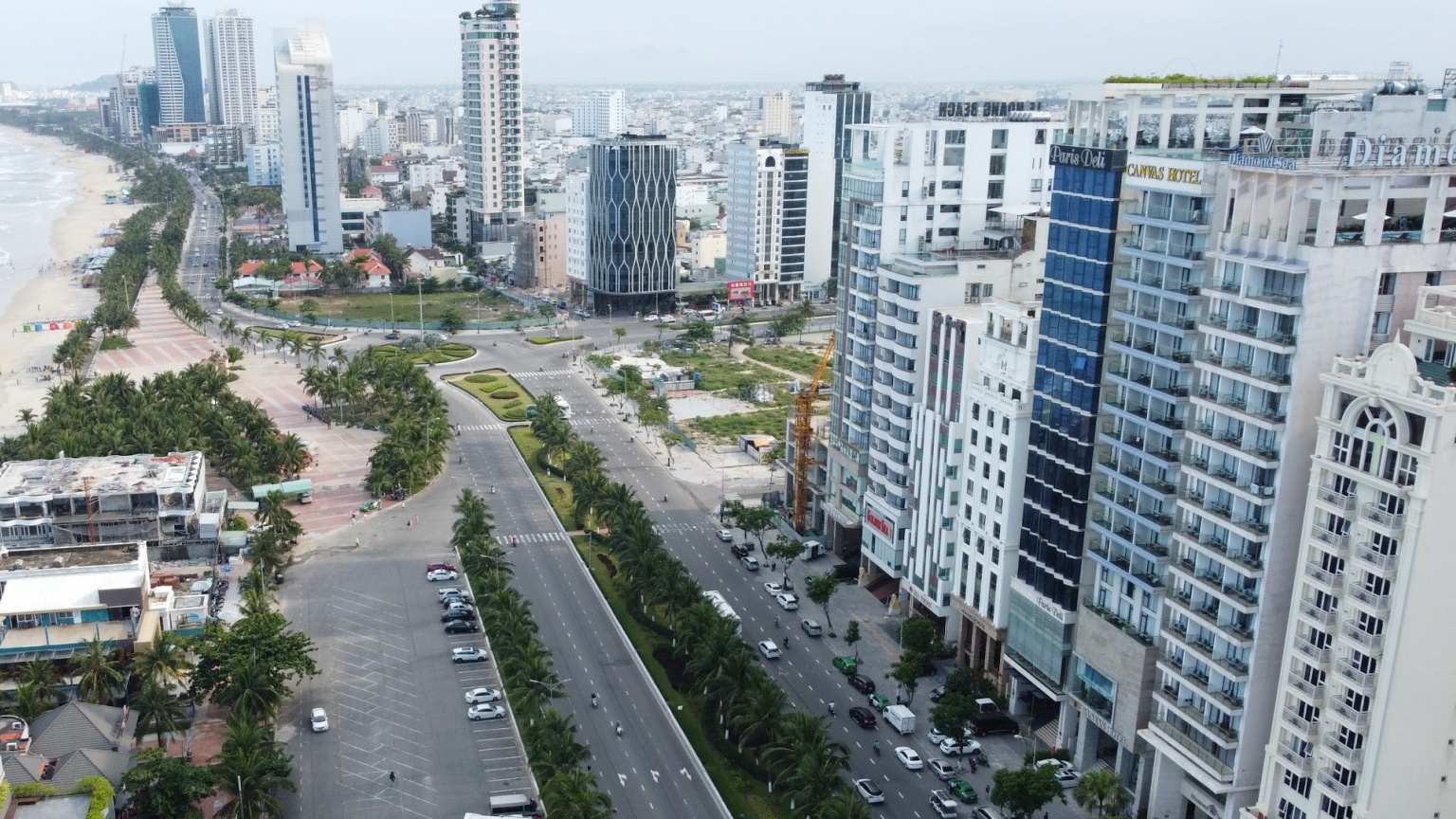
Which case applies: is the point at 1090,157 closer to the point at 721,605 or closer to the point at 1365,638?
the point at 1365,638

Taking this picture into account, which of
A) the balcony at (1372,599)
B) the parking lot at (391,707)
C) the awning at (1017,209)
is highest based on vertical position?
the awning at (1017,209)

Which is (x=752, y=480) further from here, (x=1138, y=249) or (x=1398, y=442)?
(x=1398, y=442)

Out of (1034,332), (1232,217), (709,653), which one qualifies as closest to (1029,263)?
(1034,332)

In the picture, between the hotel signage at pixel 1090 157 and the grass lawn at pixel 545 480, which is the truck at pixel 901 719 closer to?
the hotel signage at pixel 1090 157

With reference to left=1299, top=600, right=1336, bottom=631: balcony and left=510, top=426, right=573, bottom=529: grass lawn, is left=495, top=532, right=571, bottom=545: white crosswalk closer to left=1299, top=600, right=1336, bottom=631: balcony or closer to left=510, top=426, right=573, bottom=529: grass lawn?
left=510, top=426, right=573, bottom=529: grass lawn

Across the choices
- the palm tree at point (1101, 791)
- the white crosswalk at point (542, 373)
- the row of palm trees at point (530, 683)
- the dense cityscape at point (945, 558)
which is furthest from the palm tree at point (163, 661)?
the white crosswalk at point (542, 373)
